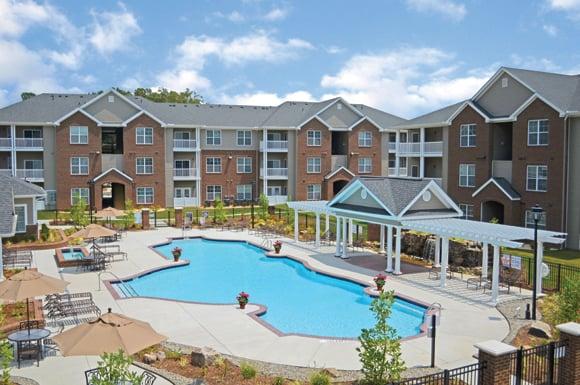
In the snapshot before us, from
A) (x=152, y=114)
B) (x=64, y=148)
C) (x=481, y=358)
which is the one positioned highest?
(x=152, y=114)

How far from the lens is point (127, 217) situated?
39.8 meters

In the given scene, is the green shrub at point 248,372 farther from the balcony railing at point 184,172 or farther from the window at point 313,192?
the window at point 313,192

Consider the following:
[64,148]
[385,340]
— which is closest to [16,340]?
[385,340]

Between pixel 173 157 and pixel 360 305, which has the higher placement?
pixel 173 157

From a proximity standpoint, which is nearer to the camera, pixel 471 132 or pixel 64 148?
pixel 471 132

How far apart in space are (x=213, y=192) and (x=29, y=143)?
55.3ft

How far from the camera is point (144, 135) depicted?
50469 millimetres

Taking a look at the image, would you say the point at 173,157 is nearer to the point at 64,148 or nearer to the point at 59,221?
the point at 64,148

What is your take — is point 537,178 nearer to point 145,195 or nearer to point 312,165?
point 312,165

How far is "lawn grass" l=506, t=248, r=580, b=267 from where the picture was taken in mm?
27812

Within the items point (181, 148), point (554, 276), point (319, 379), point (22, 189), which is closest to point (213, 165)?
point (181, 148)

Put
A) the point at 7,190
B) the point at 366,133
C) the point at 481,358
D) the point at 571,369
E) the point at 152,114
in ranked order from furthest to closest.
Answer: the point at 366,133 → the point at 152,114 → the point at 7,190 → the point at 571,369 → the point at 481,358

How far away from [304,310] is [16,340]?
33.7 ft

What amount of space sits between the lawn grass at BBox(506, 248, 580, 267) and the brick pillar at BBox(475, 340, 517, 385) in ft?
60.0
